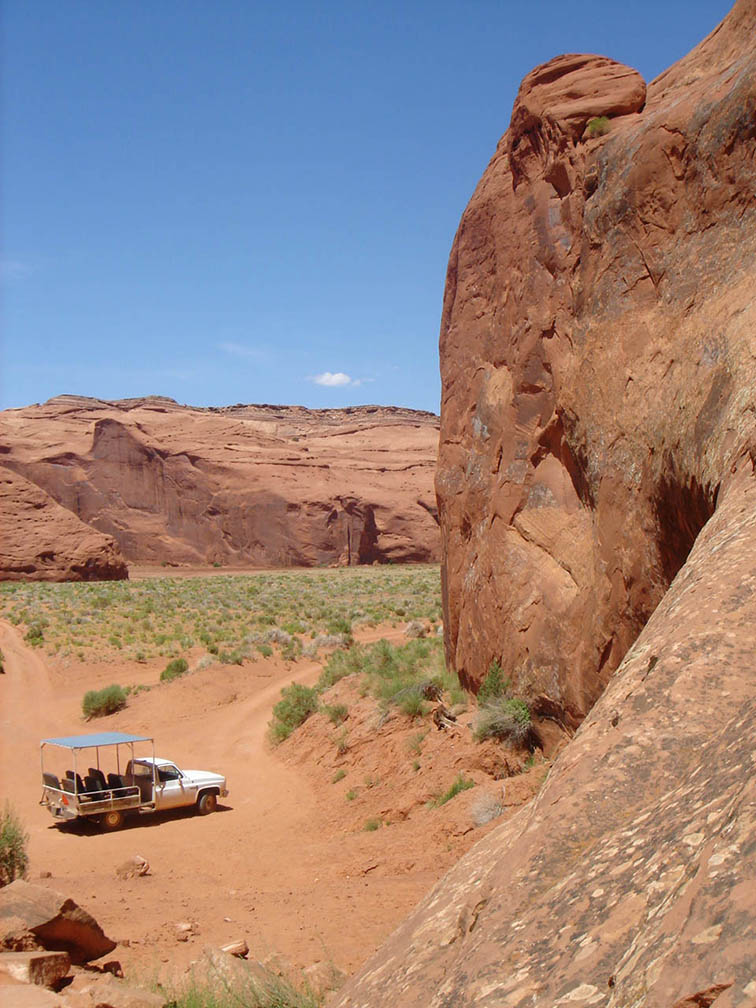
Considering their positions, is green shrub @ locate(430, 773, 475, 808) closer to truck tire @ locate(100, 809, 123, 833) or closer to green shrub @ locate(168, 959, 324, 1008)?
truck tire @ locate(100, 809, 123, 833)

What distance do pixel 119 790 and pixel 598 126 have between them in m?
11.9

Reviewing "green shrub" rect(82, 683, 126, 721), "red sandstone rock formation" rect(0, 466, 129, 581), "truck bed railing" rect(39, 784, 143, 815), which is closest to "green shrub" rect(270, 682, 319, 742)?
"truck bed railing" rect(39, 784, 143, 815)

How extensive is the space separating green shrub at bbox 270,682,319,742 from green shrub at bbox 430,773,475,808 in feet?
20.5

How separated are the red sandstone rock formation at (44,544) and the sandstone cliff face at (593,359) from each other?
3228 cm

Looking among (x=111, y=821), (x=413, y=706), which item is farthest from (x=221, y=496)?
(x=111, y=821)

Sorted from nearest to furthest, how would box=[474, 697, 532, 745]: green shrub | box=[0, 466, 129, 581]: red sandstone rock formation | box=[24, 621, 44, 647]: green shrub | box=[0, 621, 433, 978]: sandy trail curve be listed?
box=[0, 621, 433, 978]: sandy trail curve < box=[474, 697, 532, 745]: green shrub < box=[24, 621, 44, 647]: green shrub < box=[0, 466, 129, 581]: red sandstone rock formation

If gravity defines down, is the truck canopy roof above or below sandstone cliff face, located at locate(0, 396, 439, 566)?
below

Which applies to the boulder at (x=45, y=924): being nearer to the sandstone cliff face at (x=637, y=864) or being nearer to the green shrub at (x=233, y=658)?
the sandstone cliff face at (x=637, y=864)

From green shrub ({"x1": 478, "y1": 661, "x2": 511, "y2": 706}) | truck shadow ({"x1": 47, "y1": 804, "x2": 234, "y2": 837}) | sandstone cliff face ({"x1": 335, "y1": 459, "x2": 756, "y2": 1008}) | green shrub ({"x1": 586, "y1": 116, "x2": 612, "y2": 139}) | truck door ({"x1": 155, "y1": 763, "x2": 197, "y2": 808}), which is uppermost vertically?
green shrub ({"x1": 586, "y1": 116, "x2": 612, "y2": 139})

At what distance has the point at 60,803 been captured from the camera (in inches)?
519

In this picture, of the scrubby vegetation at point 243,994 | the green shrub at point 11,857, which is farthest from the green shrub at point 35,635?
the scrubby vegetation at point 243,994

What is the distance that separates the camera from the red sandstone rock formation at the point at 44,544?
43344mm

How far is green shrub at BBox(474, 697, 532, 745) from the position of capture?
12.1 meters

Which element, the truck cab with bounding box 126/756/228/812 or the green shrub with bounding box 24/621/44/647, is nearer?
the truck cab with bounding box 126/756/228/812
